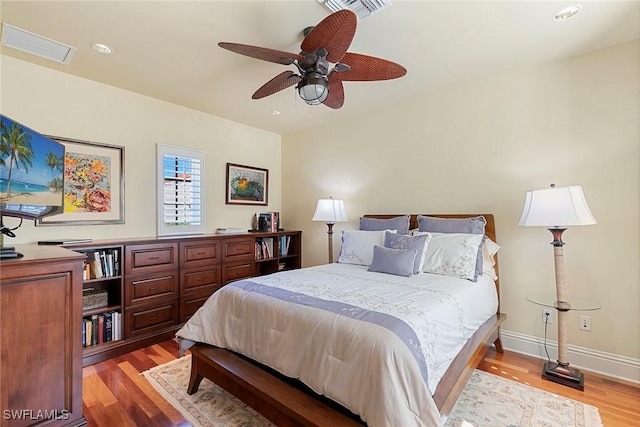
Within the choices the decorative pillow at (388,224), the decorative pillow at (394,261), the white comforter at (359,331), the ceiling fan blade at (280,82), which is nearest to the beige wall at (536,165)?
the decorative pillow at (388,224)

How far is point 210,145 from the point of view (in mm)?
3973

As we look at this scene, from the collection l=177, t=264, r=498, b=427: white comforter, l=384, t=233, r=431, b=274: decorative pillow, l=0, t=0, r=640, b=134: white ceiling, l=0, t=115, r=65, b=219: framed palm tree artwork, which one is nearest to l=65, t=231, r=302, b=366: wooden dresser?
l=0, t=115, r=65, b=219: framed palm tree artwork

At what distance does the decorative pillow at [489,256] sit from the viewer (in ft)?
8.93

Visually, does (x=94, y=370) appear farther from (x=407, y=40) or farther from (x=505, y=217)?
(x=505, y=217)

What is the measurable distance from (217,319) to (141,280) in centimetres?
129

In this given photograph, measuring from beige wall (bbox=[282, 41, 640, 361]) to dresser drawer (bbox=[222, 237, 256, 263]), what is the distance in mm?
1663

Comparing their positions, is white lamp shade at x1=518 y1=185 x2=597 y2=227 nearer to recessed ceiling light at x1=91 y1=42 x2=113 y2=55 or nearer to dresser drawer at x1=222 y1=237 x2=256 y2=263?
dresser drawer at x1=222 y1=237 x2=256 y2=263

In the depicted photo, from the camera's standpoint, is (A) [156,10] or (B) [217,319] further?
(B) [217,319]

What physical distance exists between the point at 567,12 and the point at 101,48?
348 centimetres

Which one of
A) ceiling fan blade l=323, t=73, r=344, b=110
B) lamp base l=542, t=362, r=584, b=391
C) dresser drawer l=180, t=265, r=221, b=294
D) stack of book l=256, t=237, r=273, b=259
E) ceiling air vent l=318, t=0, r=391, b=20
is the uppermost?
ceiling air vent l=318, t=0, r=391, b=20

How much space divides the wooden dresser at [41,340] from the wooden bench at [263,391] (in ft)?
2.21

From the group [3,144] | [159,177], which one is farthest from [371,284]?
[159,177]

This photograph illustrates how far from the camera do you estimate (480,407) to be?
196cm

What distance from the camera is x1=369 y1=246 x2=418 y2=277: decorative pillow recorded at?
101 inches
